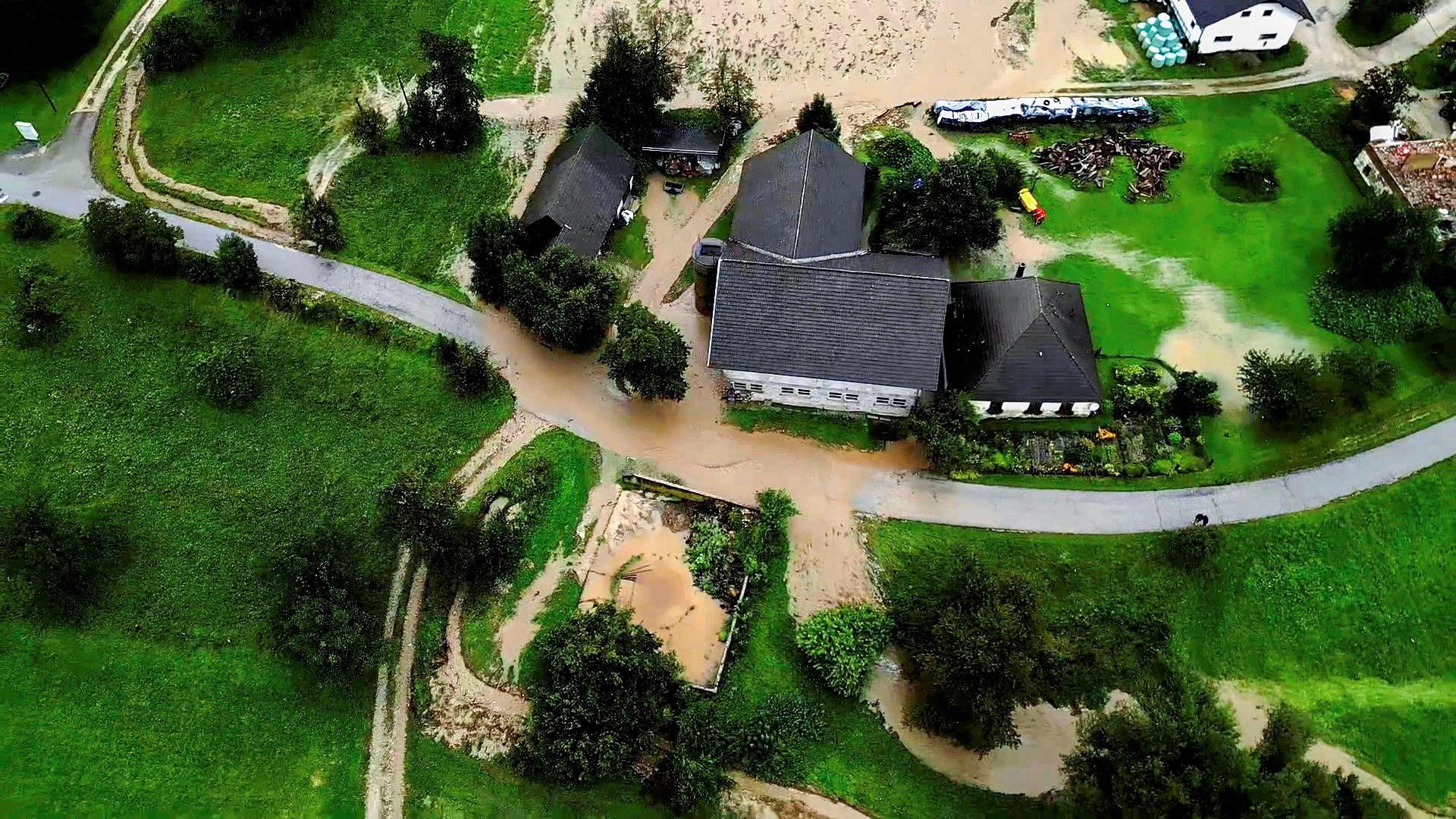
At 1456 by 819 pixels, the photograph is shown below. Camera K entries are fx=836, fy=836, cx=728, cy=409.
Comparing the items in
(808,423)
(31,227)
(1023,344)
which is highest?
(1023,344)

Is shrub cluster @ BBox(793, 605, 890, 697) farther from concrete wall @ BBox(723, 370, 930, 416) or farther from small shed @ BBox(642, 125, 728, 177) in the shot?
small shed @ BBox(642, 125, 728, 177)

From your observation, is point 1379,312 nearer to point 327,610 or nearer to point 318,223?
point 327,610

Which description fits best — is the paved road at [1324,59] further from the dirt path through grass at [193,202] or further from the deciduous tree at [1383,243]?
the dirt path through grass at [193,202]

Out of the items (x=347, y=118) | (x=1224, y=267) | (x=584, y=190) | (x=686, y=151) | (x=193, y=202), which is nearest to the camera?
(x=1224, y=267)

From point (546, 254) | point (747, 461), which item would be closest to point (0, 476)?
point (546, 254)

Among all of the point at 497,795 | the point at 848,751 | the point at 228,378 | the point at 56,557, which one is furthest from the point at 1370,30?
the point at 56,557

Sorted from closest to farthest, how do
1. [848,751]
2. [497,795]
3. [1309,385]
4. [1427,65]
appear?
[497,795], [848,751], [1309,385], [1427,65]
